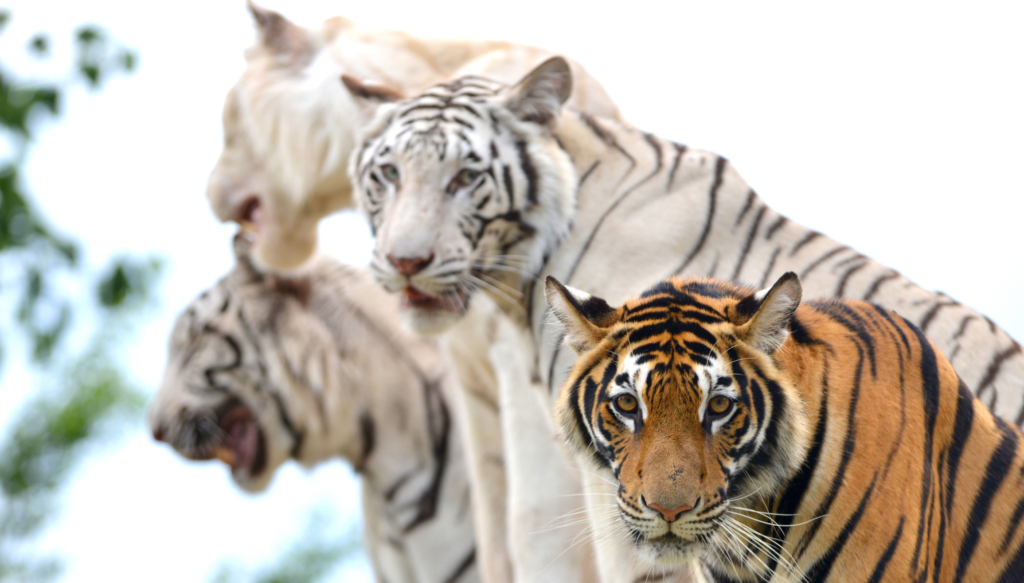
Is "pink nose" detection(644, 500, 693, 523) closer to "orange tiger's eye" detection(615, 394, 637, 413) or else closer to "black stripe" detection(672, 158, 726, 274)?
"orange tiger's eye" detection(615, 394, 637, 413)

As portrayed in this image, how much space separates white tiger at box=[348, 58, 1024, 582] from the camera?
198 centimetres

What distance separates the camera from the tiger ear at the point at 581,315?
4.25ft

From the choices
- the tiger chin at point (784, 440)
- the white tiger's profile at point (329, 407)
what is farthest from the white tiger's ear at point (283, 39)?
the tiger chin at point (784, 440)

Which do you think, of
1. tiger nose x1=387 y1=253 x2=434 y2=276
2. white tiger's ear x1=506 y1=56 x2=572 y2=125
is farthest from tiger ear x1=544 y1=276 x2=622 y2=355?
white tiger's ear x1=506 y1=56 x2=572 y2=125

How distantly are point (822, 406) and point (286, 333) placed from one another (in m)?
2.04

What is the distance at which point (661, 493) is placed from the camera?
44.4 inches

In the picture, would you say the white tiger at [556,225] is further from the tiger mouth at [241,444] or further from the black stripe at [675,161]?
the tiger mouth at [241,444]

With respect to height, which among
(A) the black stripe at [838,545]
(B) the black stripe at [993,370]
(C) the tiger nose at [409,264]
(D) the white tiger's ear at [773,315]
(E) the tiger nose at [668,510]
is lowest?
(B) the black stripe at [993,370]

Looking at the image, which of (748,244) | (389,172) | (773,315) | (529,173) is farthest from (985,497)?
(389,172)

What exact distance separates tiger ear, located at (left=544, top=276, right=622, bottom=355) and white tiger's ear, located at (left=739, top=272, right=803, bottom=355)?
185 mm

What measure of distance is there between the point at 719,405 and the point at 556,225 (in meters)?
1.02

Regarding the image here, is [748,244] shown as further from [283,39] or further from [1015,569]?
[283,39]

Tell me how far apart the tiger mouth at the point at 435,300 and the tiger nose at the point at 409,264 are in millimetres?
72

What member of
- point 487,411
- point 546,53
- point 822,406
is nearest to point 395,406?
point 487,411
